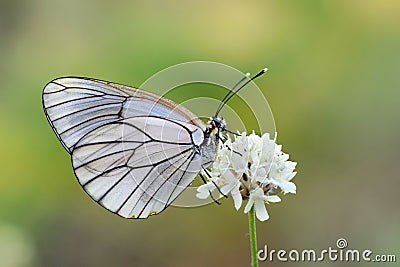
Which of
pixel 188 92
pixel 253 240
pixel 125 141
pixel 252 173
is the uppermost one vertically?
pixel 188 92

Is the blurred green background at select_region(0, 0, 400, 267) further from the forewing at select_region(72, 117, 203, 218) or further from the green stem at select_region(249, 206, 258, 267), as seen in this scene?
the green stem at select_region(249, 206, 258, 267)

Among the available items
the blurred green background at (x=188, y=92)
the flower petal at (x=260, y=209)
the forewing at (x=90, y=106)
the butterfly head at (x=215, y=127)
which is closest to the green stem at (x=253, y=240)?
the flower petal at (x=260, y=209)

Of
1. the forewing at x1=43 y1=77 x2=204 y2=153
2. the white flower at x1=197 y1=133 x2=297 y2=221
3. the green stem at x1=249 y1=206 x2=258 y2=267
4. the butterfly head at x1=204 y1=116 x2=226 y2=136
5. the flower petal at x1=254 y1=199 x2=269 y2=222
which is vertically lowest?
the green stem at x1=249 y1=206 x2=258 y2=267

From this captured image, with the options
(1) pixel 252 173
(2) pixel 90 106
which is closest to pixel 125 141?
(2) pixel 90 106

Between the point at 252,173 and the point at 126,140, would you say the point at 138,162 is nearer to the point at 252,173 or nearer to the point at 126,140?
the point at 126,140

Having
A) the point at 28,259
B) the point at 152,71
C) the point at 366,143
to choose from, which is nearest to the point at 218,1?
the point at 152,71

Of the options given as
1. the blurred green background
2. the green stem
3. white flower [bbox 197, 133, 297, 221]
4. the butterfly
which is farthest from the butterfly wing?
the blurred green background
